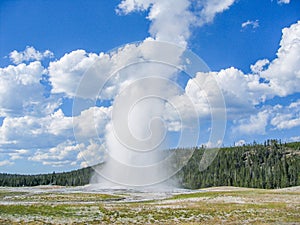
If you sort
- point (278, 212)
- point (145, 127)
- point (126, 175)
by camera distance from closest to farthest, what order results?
1. point (278, 212)
2. point (126, 175)
3. point (145, 127)

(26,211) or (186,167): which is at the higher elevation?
(186,167)

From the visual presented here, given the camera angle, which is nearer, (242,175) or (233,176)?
(242,175)

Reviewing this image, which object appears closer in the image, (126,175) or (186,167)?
(126,175)

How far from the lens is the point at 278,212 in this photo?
4144 centimetres

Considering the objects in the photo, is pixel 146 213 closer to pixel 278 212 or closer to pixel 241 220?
pixel 241 220

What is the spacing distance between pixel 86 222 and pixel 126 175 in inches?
3772

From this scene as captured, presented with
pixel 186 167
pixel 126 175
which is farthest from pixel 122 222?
pixel 186 167

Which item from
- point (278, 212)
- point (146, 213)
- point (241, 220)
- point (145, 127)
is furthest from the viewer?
point (145, 127)

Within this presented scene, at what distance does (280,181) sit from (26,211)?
118778mm

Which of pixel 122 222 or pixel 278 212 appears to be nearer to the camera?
pixel 122 222

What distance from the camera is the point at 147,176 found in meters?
131

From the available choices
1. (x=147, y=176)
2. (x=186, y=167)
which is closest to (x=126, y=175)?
(x=147, y=176)

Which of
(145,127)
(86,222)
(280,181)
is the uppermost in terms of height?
(145,127)

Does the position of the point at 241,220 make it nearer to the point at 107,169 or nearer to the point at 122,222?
the point at 122,222
